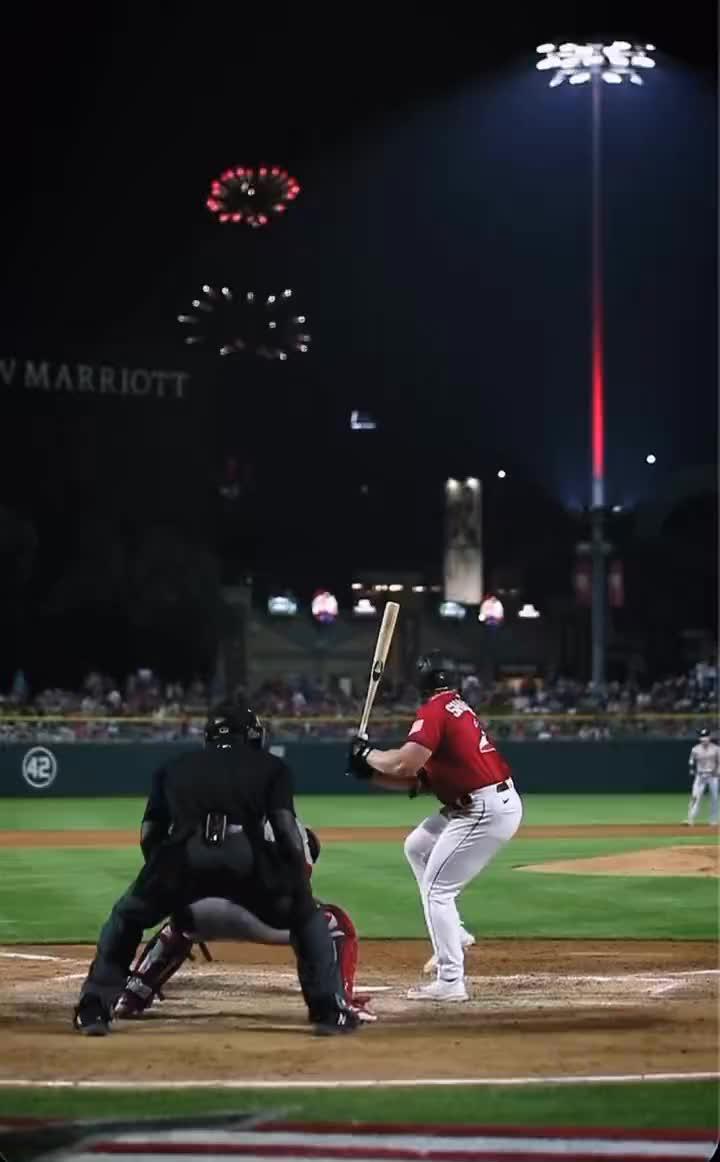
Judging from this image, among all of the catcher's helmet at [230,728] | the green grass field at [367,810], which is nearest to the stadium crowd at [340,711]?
the green grass field at [367,810]

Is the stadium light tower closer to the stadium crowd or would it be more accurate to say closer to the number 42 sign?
the stadium crowd

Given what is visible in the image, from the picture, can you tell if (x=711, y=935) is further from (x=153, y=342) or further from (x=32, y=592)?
(x=153, y=342)

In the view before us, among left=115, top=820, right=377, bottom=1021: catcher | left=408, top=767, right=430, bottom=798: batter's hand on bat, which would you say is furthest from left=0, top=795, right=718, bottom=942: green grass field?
left=115, top=820, right=377, bottom=1021: catcher

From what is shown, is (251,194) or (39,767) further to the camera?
(251,194)

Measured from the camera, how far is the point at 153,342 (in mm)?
58875

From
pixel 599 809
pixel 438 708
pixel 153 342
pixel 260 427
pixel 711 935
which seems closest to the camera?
pixel 438 708

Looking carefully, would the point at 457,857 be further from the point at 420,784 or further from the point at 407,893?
the point at 407,893

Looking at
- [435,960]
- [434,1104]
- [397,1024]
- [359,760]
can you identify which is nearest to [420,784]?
[359,760]

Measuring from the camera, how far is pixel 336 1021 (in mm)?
8273

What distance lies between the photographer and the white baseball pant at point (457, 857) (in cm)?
952

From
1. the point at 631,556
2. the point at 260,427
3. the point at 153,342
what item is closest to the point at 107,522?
the point at 153,342

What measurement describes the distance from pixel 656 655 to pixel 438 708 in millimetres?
53379

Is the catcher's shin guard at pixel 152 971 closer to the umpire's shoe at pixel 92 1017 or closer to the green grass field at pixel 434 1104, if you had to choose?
the umpire's shoe at pixel 92 1017

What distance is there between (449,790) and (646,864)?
9.70 meters
